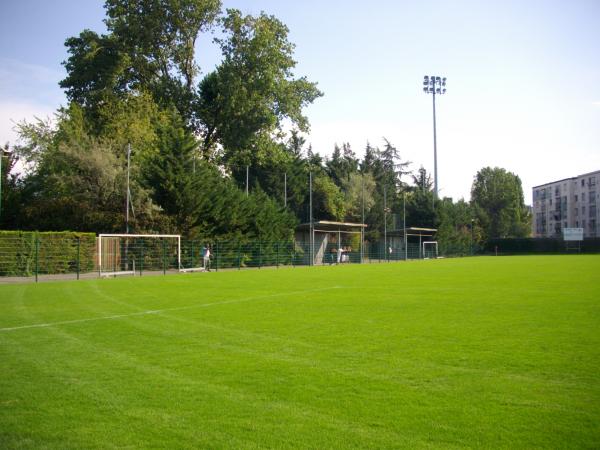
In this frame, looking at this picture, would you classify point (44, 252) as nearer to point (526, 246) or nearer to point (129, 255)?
point (129, 255)

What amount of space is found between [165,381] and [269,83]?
35.3 m

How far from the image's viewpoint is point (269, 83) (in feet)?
127

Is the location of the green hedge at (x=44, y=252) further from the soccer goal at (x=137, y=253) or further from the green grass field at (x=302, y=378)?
the green grass field at (x=302, y=378)

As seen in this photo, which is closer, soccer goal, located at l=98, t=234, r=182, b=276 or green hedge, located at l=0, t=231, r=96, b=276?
green hedge, located at l=0, t=231, r=96, b=276

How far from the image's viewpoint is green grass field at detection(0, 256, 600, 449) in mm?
4285

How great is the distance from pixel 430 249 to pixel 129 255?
134ft

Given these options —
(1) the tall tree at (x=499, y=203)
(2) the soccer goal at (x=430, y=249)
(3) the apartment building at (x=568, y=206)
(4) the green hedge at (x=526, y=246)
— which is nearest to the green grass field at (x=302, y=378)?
(2) the soccer goal at (x=430, y=249)

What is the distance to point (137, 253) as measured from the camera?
94.9ft

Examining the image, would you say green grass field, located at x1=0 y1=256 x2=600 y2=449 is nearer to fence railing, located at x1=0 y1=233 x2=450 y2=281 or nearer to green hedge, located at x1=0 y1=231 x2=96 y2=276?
green hedge, located at x1=0 y1=231 x2=96 y2=276

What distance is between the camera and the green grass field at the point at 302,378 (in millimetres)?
4285

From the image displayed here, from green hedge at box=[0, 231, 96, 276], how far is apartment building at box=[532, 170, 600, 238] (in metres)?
88.3

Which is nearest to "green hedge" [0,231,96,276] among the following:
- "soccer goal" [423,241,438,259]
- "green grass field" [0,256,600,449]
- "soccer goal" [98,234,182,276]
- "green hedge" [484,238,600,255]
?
"soccer goal" [98,234,182,276]

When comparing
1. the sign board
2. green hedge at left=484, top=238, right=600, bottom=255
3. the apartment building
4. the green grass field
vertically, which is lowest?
the green grass field

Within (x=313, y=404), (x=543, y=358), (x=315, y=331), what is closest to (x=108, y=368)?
(x=313, y=404)
